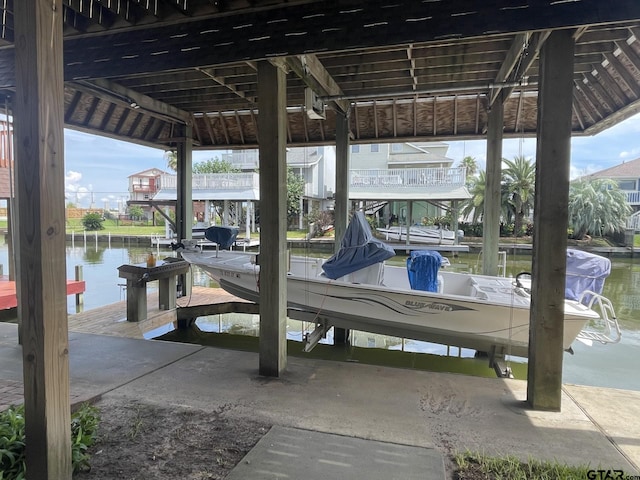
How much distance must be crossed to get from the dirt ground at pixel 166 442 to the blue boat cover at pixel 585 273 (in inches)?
154

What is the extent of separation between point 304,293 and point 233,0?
3630 mm

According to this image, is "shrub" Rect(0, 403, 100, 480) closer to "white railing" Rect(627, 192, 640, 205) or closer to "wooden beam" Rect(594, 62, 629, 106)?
"wooden beam" Rect(594, 62, 629, 106)

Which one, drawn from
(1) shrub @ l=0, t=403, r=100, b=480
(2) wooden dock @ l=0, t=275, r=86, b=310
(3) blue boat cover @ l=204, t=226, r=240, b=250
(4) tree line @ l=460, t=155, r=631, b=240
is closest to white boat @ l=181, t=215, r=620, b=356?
(3) blue boat cover @ l=204, t=226, r=240, b=250

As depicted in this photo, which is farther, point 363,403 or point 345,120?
point 345,120

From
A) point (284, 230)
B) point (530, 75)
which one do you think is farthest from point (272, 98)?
point (530, 75)

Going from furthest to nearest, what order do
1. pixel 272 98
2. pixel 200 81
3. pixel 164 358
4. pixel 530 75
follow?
pixel 200 81
pixel 530 75
pixel 164 358
pixel 272 98

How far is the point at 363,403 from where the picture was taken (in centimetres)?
313

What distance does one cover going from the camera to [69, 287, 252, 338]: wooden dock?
5463 mm

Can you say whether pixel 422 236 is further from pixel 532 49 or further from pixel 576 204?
pixel 532 49

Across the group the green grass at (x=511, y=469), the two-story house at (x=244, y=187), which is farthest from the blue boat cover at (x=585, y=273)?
the two-story house at (x=244, y=187)

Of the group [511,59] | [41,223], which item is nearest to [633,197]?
[511,59]

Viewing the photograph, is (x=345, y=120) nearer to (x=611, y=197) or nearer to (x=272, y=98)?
(x=272, y=98)

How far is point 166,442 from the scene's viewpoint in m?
2.49

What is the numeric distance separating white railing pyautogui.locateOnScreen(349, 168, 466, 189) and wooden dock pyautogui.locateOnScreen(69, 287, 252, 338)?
34.3 ft
